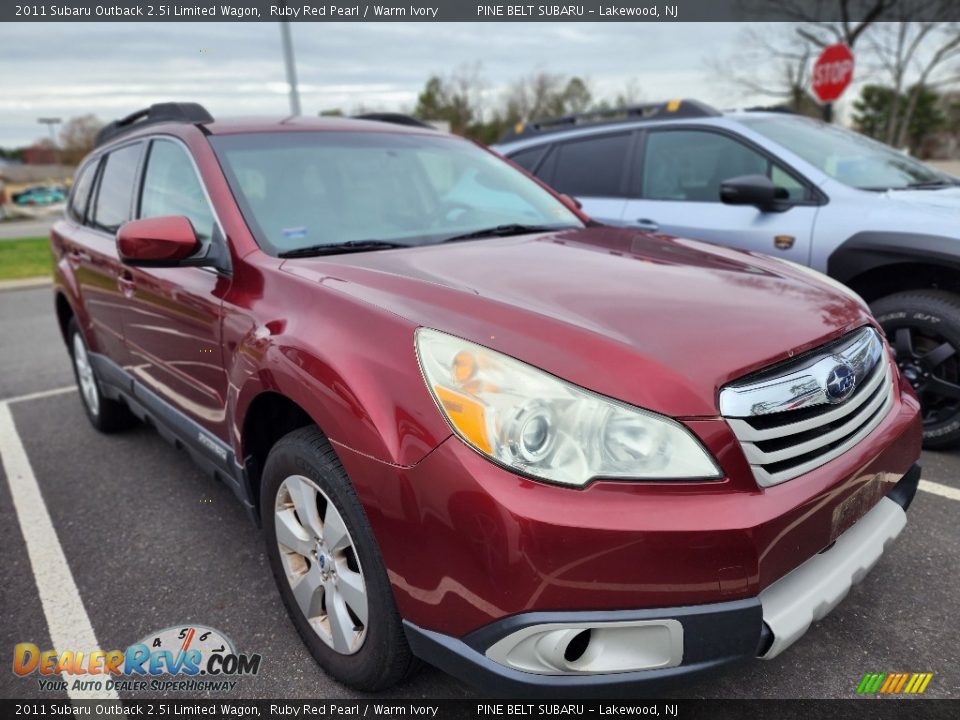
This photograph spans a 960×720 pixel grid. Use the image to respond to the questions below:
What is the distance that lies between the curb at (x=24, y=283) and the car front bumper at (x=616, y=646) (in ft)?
41.9

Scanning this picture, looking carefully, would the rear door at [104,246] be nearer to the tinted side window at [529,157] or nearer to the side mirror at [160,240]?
the side mirror at [160,240]

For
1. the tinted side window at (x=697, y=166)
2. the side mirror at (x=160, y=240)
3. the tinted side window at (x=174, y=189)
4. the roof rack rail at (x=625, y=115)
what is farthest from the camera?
the roof rack rail at (x=625, y=115)

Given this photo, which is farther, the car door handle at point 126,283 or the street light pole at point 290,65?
the street light pole at point 290,65

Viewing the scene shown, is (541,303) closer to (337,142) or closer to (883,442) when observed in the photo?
(883,442)

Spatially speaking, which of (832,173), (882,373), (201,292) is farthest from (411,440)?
(832,173)

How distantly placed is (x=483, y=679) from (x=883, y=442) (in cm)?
125

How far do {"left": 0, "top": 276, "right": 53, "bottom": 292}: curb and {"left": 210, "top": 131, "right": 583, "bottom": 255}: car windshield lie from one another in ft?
36.7

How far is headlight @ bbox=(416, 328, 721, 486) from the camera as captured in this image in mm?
1433

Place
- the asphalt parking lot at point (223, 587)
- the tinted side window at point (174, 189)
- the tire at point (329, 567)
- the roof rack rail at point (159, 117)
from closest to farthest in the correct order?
the tire at point (329, 567)
the asphalt parking lot at point (223, 587)
the tinted side window at point (174, 189)
the roof rack rail at point (159, 117)

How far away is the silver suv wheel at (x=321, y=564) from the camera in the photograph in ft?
5.82

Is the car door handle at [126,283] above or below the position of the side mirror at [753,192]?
below

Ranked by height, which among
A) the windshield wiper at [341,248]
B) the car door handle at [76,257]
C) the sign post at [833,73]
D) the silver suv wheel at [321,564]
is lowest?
the silver suv wheel at [321,564]

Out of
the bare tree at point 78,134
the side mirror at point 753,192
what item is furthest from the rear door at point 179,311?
the bare tree at point 78,134

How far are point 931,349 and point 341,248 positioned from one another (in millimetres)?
2874
